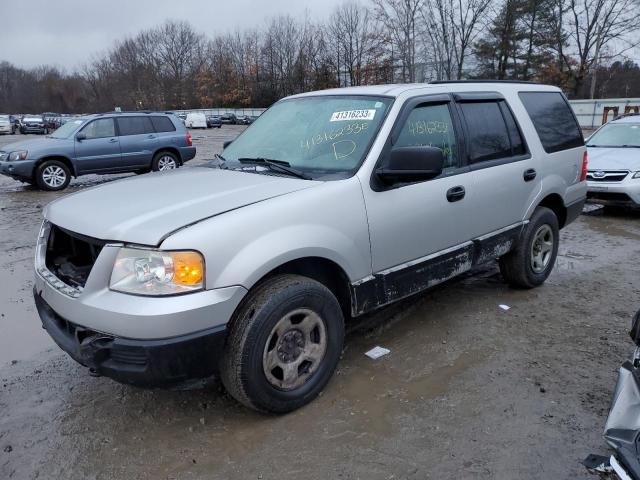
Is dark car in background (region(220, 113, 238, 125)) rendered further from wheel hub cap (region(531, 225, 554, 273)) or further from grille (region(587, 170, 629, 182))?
wheel hub cap (region(531, 225, 554, 273))

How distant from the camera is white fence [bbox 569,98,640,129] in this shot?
32.3 metres

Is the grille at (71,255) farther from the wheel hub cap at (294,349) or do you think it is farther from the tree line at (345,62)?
the tree line at (345,62)

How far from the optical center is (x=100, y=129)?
12.4 metres

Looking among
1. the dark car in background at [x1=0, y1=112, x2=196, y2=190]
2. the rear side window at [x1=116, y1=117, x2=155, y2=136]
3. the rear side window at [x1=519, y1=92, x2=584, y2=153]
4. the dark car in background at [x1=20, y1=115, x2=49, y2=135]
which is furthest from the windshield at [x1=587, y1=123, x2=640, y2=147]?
the dark car in background at [x1=20, y1=115, x2=49, y2=135]

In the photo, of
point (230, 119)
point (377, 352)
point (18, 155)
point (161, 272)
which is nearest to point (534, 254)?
point (377, 352)

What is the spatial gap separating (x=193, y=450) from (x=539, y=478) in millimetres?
1788

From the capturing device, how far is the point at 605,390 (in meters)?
3.22

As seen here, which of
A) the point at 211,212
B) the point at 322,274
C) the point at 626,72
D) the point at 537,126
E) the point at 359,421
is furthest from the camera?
the point at 626,72

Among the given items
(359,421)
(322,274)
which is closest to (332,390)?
(359,421)

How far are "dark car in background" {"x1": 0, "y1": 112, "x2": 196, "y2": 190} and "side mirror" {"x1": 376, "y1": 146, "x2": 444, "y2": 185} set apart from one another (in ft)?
35.8

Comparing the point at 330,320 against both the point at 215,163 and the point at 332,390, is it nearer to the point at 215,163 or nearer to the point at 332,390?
the point at 332,390

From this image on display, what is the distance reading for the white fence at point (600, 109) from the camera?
32344 mm

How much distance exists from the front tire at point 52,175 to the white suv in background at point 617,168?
1144 cm

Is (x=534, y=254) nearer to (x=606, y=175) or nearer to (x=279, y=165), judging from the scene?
(x=279, y=165)
